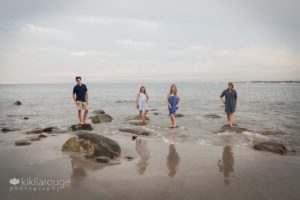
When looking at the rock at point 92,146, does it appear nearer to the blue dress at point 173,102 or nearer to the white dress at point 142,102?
the blue dress at point 173,102

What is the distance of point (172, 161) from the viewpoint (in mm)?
7074

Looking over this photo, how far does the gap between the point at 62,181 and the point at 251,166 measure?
16.7 feet

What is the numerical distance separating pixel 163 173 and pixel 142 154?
1952mm

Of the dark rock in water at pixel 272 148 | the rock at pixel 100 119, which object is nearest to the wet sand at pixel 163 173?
the dark rock in water at pixel 272 148

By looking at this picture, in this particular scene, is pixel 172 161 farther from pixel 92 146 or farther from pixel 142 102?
pixel 142 102

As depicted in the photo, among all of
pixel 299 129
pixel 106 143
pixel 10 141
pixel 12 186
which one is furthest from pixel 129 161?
pixel 299 129

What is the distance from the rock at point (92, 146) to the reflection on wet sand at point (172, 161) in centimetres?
172

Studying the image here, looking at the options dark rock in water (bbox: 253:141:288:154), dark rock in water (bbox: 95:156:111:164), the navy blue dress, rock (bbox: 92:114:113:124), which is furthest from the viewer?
rock (bbox: 92:114:113:124)

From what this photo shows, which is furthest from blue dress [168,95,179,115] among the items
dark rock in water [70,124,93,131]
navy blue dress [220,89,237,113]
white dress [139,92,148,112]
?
dark rock in water [70,124,93,131]

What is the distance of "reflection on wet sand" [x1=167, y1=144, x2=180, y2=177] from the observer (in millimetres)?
6179

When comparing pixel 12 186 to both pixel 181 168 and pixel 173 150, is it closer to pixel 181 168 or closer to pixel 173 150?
pixel 181 168

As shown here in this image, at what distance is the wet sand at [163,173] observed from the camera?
485 centimetres

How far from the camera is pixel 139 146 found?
29.5 ft

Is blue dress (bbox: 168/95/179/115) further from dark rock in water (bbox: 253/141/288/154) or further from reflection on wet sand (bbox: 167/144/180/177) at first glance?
dark rock in water (bbox: 253/141/288/154)
